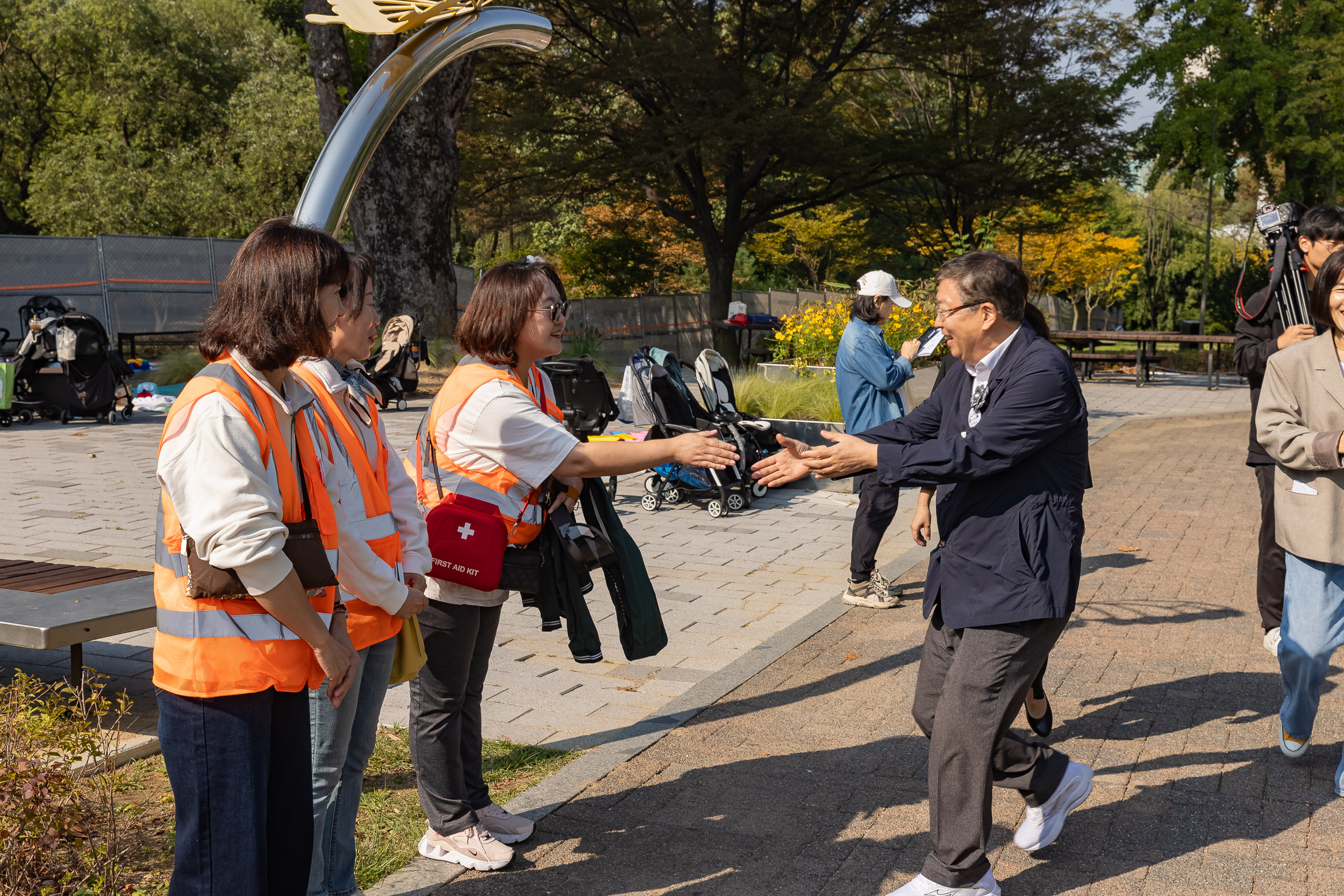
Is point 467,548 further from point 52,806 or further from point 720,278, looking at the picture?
point 720,278

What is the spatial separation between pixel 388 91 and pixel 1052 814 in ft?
14.9

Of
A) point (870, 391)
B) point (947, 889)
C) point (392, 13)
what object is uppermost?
point (392, 13)

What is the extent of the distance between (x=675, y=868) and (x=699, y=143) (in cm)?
2024

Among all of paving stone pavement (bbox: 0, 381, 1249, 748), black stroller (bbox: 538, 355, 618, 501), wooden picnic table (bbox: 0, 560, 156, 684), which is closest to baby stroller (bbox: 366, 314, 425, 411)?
paving stone pavement (bbox: 0, 381, 1249, 748)

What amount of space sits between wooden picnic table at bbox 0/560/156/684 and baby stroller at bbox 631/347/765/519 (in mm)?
5224

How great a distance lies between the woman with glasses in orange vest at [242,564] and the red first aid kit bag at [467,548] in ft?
2.79

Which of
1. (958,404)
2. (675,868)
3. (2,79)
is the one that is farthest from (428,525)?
(2,79)

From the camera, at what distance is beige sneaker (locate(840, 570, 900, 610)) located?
6.90 m

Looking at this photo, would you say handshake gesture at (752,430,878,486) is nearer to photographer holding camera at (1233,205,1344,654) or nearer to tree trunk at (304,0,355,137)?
photographer holding camera at (1233,205,1344,654)

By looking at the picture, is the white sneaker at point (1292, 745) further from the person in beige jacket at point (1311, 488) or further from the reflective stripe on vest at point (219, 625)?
the reflective stripe on vest at point (219, 625)

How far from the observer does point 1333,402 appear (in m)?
4.14

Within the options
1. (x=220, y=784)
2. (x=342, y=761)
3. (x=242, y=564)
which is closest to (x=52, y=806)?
(x=342, y=761)

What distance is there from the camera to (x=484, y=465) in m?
3.42

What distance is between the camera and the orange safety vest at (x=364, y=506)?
2.79 meters
